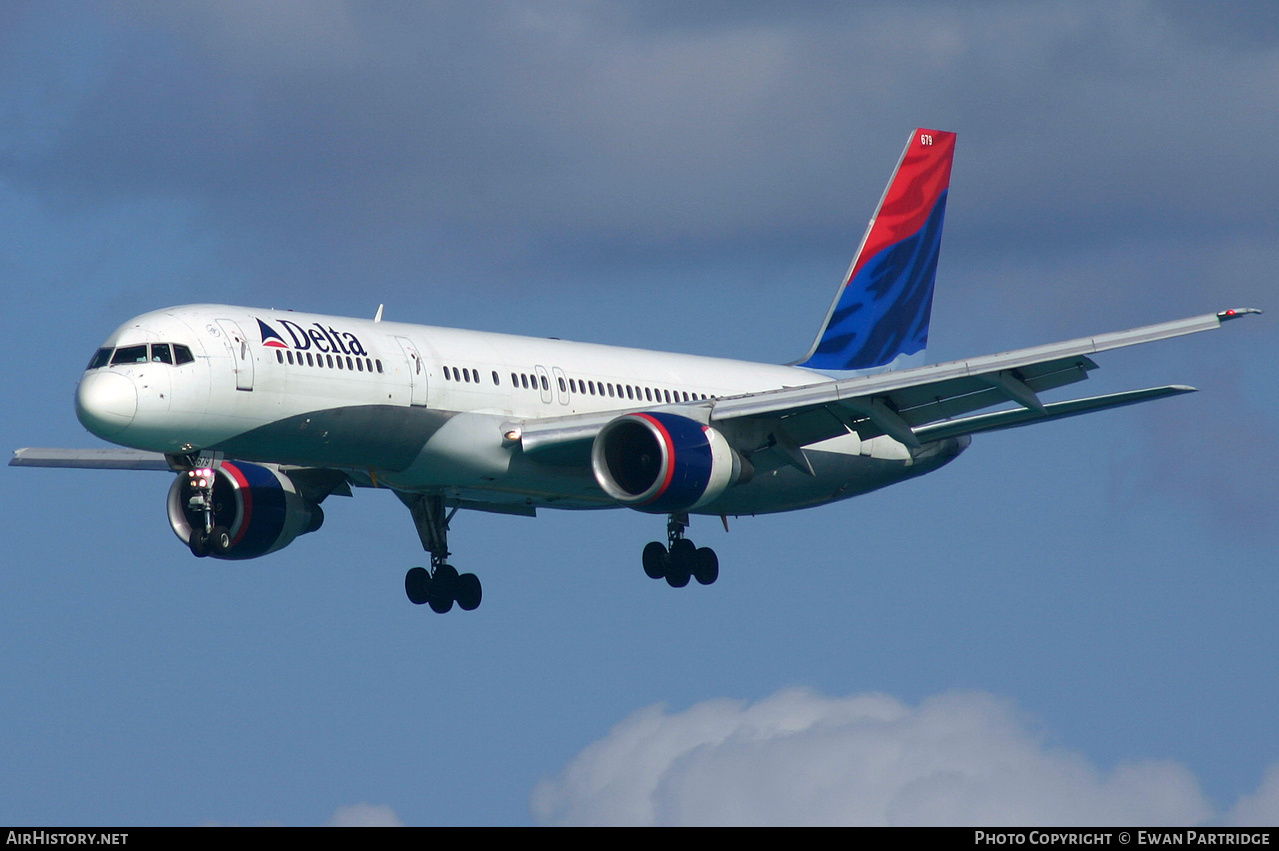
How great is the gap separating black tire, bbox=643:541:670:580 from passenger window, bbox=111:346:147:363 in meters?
14.5

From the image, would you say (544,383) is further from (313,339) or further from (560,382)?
(313,339)

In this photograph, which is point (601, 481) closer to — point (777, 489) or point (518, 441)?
point (518, 441)

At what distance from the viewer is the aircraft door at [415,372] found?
40.2 meters

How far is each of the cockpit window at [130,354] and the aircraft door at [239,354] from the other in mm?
1602

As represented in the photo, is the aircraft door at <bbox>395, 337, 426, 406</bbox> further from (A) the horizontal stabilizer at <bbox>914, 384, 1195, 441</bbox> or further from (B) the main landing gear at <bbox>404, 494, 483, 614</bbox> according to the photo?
(A) the horizontal stabilizer at <bbox>914, 384, 1195, 441</bbox>

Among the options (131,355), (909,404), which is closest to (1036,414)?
(909,404)

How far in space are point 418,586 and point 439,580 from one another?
599mm

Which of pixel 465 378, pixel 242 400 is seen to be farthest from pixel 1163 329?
pixel 242 400

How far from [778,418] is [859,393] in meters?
2.83

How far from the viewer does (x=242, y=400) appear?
37969 millimetres

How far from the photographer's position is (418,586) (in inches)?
1874

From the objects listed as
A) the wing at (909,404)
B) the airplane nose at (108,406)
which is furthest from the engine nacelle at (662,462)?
the airplane nose at (108,406)

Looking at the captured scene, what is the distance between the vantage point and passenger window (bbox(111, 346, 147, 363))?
37750mm
